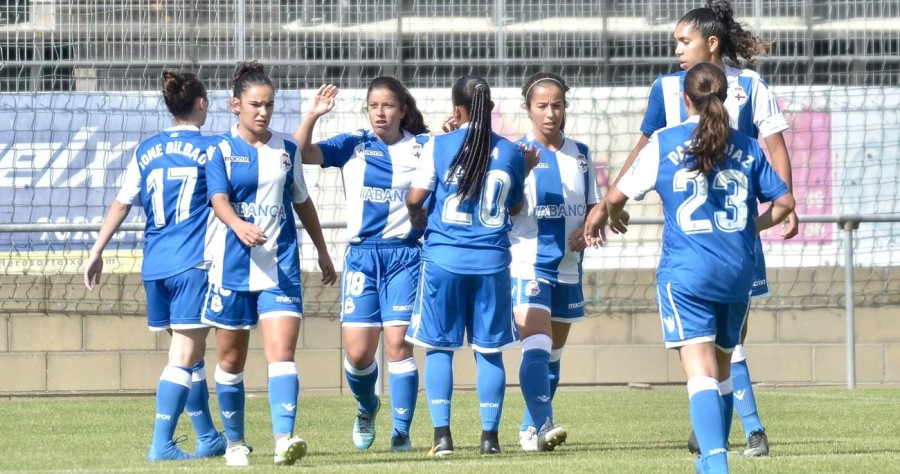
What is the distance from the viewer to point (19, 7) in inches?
439

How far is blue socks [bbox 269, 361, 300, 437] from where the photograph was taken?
562 cm

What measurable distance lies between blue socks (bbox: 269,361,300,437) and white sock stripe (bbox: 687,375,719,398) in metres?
1.64

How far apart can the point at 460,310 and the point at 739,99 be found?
157cm

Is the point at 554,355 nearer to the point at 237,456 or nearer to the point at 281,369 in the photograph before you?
the point at 281,369

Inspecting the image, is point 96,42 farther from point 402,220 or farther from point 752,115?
point 752,115

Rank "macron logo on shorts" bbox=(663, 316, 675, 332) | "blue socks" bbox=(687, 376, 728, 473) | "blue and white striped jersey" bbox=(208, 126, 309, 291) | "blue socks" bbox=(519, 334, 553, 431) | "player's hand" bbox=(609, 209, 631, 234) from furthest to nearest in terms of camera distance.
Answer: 1. "blue socks" bbox=(519, 334, 553, 431)
2. "blue and white striped jersey" bbox=(208, 126, 309, 291)
3. "player's hand" bbox=(609, 209, 631, 234)
4. "macron logo on shorts" bbox=(663, 316, 675, 332)
5. "blue socks" bbox=(687, 376, 728, 473)

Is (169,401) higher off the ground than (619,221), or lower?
lower

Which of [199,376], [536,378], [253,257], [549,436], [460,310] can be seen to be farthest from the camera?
[199,376]

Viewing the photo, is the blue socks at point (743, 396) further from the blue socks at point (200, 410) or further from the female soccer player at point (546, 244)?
the blue socks at point (200, 410)

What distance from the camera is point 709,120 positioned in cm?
501

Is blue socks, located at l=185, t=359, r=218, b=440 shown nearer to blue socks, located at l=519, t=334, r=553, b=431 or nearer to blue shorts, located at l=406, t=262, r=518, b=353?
blue shorts, located at l=406, t=262, r=518, b=353

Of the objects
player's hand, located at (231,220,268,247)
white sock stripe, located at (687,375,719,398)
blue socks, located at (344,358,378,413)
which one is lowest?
blue socks, located at (344,358,378,413)

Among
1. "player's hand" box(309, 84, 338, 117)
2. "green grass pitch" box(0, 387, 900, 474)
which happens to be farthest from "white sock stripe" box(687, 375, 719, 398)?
"player's hand" box(309, 84, 338, 117)

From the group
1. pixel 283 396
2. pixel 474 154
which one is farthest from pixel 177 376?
pixel 474 154
